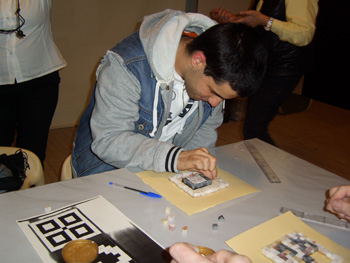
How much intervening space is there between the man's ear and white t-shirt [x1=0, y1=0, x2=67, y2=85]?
37.3 inches

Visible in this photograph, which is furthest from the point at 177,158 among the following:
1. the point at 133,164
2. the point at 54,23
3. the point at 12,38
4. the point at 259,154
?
the point at 54,23

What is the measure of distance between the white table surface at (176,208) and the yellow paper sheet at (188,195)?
0.02m

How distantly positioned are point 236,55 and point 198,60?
16 centimetres

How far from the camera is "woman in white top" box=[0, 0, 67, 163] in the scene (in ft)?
5.27

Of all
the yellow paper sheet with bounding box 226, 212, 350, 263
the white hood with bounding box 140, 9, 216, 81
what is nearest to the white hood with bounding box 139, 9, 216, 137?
the white hood with bounding box 140, 9, 216, 81

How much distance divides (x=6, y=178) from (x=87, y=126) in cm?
35

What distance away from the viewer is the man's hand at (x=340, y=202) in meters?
0.95

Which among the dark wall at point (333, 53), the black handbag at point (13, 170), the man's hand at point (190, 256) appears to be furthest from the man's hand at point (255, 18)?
the dark wall at point (333, 53)

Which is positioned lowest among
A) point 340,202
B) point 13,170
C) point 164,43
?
point 13,170

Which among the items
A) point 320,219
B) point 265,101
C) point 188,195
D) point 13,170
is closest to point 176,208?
point 188,195

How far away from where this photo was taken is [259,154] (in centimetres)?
136

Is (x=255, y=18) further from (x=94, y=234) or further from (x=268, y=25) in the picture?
(x=94, y=234)

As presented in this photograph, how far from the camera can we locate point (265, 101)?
215 centimetres

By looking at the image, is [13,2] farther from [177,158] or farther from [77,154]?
[177,158]
